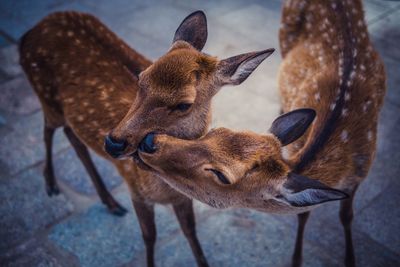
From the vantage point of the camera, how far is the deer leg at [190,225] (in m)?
2.71

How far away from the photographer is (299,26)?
347 centimetres

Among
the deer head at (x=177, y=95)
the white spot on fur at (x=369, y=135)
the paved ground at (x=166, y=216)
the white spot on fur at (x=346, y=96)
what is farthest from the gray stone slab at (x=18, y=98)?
the white spot on fur at (x=369, y=135)

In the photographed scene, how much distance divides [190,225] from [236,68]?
1149 millimetres

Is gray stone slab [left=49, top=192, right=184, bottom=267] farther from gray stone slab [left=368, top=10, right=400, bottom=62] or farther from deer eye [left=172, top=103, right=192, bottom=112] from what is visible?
gray stone slab [left=368, top=10, right=400, bottom=62]

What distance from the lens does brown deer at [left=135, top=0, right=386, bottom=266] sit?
1.96 meters

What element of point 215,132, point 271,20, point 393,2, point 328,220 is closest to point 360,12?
point 328,220

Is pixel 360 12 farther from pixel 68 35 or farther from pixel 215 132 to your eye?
pixel 68 35

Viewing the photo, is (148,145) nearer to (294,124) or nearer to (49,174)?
(294,124)

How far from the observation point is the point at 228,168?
1914 millimetres

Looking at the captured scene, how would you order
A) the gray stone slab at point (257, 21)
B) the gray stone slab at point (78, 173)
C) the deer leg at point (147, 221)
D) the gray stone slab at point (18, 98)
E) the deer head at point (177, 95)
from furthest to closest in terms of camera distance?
the gray stone slab at point (257, 21), the gray stone slab at point (18, 98), the gray stone slab at point (78, 173), the deer leg at point (147, 221), the deer head at point (177, 95)

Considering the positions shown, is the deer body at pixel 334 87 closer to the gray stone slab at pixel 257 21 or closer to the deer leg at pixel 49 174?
the gray stone slab at pixel 257 21

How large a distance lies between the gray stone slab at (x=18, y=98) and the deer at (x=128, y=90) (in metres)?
1.13

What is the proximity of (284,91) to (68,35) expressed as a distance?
5.57 ft

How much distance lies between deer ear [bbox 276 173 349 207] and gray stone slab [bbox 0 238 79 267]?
1791 millimetres
